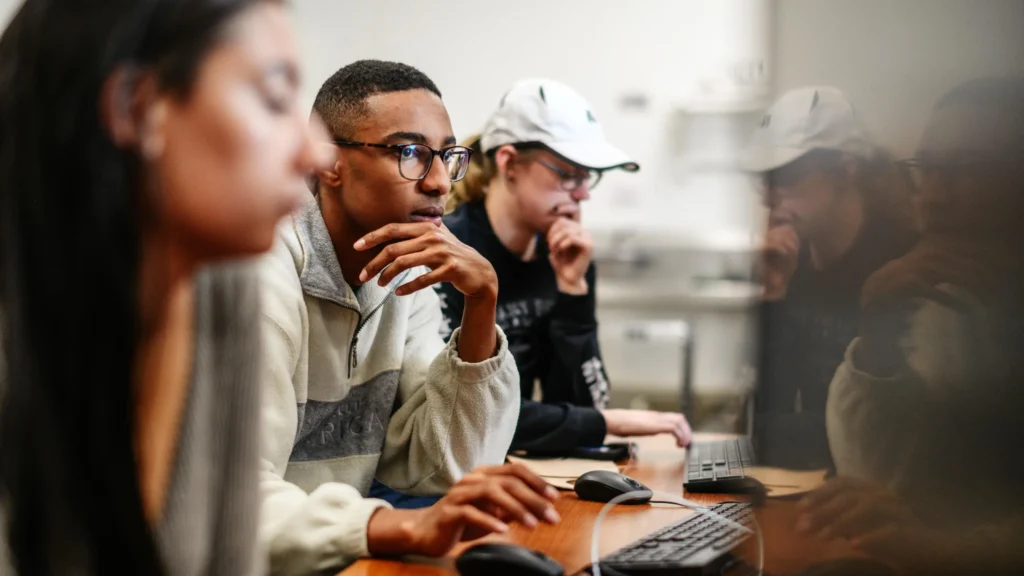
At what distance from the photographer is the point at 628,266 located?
3.55 m

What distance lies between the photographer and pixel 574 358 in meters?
1.54

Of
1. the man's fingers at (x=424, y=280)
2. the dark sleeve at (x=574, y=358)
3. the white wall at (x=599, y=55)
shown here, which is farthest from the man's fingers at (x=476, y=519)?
the dark sleeve at (x=574, y=358)

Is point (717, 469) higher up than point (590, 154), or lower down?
lower down

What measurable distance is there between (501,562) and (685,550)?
184 millimetres

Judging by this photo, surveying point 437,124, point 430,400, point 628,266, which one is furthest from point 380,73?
point 628,266

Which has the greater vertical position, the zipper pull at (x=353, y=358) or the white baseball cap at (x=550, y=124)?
the white baseball cap at (x=550, y=124)

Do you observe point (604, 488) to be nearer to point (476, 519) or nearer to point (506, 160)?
point (476, 519)

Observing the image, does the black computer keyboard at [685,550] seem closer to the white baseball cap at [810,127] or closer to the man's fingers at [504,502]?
the man's fingers at [504,502]

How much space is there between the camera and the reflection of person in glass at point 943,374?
667 millimetres

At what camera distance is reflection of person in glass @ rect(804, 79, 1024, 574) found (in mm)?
667

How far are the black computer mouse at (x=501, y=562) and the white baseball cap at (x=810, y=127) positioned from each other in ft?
1.23

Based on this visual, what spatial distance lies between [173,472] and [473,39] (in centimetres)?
102

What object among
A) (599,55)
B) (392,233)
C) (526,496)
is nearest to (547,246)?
(392,233)

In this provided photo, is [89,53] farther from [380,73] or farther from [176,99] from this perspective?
[380,73]
